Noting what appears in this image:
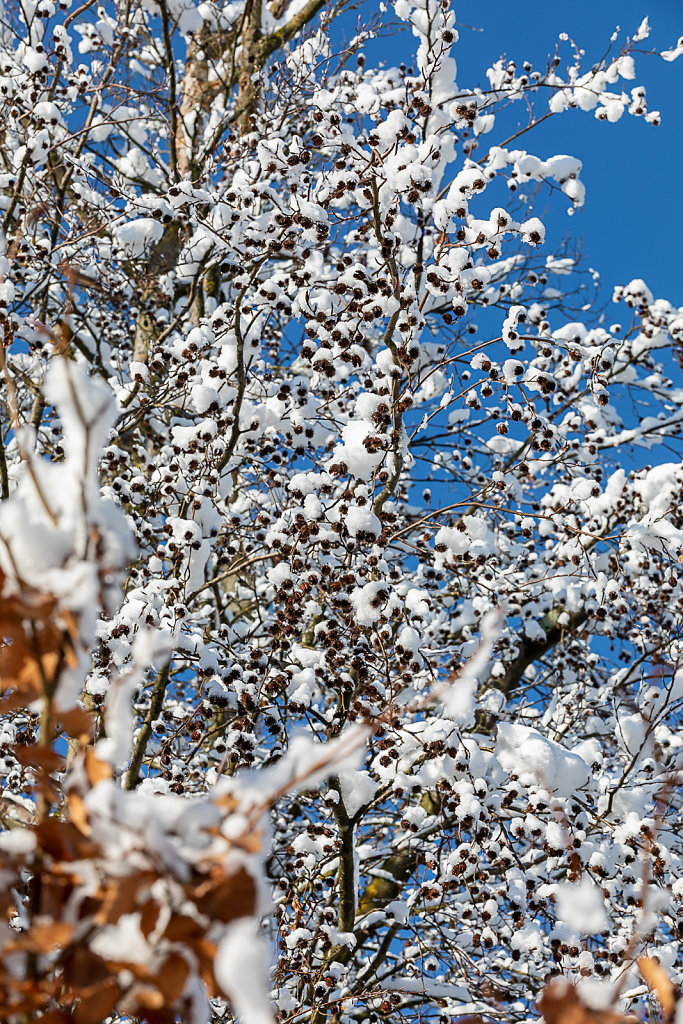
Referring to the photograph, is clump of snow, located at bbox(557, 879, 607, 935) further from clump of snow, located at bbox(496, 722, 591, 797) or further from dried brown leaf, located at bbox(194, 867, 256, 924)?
clump of snow, located at bbox(496, 722, 591, 797)

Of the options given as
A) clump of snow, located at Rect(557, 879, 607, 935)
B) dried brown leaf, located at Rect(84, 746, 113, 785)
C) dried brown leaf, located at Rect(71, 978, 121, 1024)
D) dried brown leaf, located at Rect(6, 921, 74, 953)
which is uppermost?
dried brown leaf, located at Rect(84, 746, 113, 785)

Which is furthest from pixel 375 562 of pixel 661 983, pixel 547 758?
pixel 661 983

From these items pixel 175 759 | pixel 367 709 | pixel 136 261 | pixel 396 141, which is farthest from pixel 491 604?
pixel 136 261

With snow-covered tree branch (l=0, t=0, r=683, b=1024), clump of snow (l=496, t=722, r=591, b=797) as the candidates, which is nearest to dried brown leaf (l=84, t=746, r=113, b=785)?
snow-covered tree branch (l=0, t=0, r=683, b=1024)

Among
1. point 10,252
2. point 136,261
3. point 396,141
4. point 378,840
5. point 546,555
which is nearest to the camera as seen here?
point 396,141

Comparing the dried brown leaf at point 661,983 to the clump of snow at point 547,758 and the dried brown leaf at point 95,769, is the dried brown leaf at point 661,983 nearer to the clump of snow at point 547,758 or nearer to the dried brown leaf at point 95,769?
the dried brown leaf at point 95,769

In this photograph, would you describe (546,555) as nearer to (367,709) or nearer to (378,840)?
(378,840)

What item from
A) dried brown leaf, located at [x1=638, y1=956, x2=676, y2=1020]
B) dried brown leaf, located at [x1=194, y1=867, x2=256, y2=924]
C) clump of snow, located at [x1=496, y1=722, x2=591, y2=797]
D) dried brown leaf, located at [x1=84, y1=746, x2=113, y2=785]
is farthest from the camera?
clump of snow, located at [x1=496, y1=722, x2=591, y2=797]

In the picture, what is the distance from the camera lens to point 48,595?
96 centimetres

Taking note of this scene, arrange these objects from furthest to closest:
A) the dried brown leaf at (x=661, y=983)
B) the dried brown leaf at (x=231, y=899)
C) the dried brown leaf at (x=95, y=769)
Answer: the dried brown leaf at (x=661, y=983) → the dried brown leaf at (x=95, y=769) → the dried brown leaf at (x=231, y=899)

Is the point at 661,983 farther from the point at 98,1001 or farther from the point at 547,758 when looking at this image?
the point at 547,758

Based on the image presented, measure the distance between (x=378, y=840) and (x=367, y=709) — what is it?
265cm

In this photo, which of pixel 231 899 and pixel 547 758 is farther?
pixel 547 758

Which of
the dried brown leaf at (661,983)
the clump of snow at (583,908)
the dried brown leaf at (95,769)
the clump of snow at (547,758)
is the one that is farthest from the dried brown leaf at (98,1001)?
the clump of snow at (547,758)
